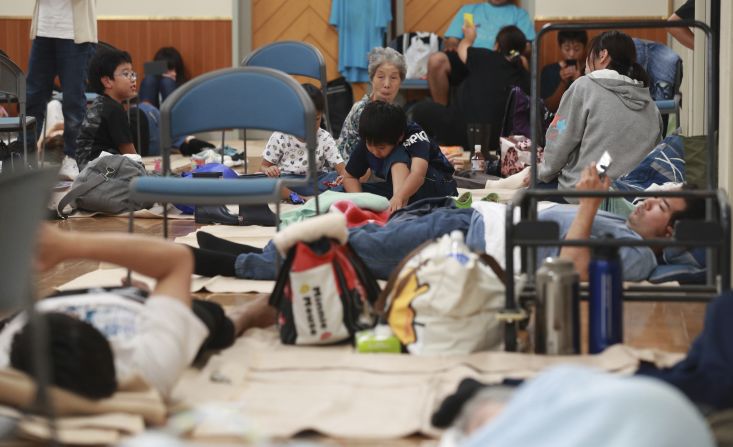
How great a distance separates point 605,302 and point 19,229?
1.59 meters

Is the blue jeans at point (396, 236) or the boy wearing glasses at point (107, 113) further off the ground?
the boy wearing glasses at point (107, 113)

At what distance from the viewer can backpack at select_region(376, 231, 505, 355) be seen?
3025mm

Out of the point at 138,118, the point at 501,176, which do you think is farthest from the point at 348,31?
the point at 501,176

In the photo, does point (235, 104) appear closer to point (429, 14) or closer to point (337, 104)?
point (337, 104)

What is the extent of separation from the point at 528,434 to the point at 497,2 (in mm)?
8876

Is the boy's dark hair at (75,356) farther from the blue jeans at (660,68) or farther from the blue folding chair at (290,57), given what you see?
the blue jeans at (660,68)

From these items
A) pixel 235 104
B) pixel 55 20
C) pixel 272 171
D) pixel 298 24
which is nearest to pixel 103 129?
pixel 55 20

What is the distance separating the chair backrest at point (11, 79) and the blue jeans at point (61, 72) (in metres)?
0.68

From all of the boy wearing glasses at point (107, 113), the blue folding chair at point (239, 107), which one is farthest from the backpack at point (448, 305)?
the boy wearing glasses at point (107, 113)

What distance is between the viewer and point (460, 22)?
33.5 ft

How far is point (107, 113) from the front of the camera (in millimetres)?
6688

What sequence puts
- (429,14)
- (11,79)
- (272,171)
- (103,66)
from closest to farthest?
(272,171), (11,79), (103,66), (429,14)

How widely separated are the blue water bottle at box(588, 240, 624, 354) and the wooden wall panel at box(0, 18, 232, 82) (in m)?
8.27

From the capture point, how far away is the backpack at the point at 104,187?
19.1 feet
